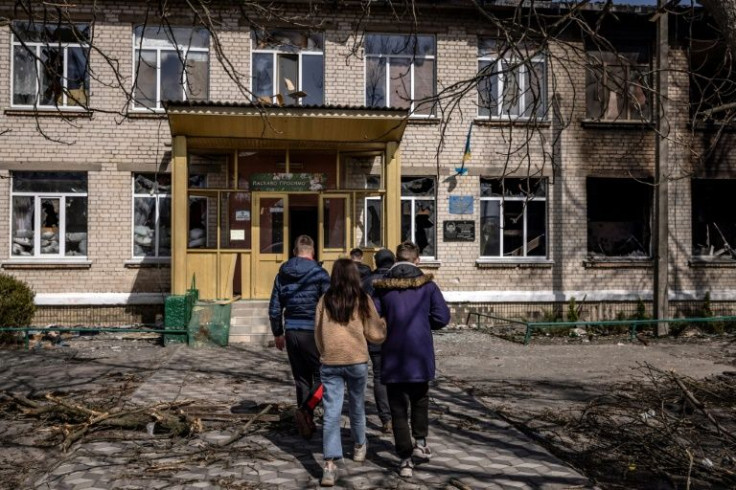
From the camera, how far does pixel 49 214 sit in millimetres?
14445

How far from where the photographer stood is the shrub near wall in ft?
39.9

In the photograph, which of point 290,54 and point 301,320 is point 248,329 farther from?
point 301,320

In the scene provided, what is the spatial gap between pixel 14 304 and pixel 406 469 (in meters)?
10.0

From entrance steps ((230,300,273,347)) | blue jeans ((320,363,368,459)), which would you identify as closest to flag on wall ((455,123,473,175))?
entrance steps ((230,300,273,347))

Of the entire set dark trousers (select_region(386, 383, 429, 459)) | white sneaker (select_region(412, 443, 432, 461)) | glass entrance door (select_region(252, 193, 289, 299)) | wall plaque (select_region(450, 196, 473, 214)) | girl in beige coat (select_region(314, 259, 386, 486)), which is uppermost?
wall plaque (select_region(450, 196, 473, 214))

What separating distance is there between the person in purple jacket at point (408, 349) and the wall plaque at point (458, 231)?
966 centimetres

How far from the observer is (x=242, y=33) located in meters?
14.7

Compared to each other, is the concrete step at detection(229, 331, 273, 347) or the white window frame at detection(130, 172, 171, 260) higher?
the white window frame at detection(130, 172, 171, 260)

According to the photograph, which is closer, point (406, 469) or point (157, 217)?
point (406, 469)

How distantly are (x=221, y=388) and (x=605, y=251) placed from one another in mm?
10740

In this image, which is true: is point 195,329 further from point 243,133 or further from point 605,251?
point 605,251

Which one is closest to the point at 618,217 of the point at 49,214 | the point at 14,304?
the point at 49,214

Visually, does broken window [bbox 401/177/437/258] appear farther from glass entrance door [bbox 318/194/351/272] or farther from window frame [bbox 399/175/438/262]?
glass entrance door [bbox 318/194/351/272]

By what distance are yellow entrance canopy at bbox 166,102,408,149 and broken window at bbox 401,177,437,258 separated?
64.4 inches
